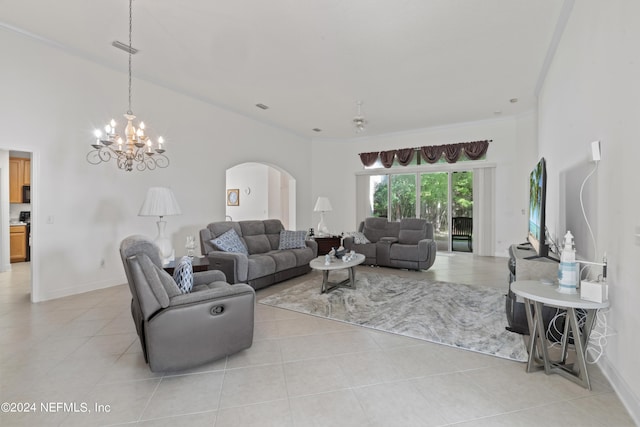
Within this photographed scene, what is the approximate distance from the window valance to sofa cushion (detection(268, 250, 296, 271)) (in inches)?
174

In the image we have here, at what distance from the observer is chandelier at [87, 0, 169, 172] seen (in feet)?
10.8

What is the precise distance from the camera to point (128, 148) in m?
3.75

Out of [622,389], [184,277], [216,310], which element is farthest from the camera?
[184,277]

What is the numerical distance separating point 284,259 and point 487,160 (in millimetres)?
5337

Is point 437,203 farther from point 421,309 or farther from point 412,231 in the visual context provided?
point 421,309

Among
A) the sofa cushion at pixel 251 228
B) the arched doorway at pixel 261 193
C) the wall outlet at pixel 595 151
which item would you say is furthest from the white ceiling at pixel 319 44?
the arched doorway at pixel 261 193

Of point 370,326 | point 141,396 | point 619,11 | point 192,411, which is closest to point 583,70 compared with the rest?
point 619,11

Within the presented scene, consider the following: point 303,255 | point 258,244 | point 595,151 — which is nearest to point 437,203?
point 303,255

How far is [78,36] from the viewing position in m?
3.54

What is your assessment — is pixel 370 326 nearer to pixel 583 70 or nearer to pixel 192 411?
pixel 192 411

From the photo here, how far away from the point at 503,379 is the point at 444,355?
43 cm

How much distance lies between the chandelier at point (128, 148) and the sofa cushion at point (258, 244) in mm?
1802

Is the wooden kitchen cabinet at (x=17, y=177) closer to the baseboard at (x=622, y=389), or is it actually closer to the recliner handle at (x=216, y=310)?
the recliner handle at (x=216, y=310)

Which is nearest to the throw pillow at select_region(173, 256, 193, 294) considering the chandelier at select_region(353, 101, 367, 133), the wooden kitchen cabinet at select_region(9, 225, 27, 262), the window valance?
the chandelier at select_region(353, 101, 367, 133)
